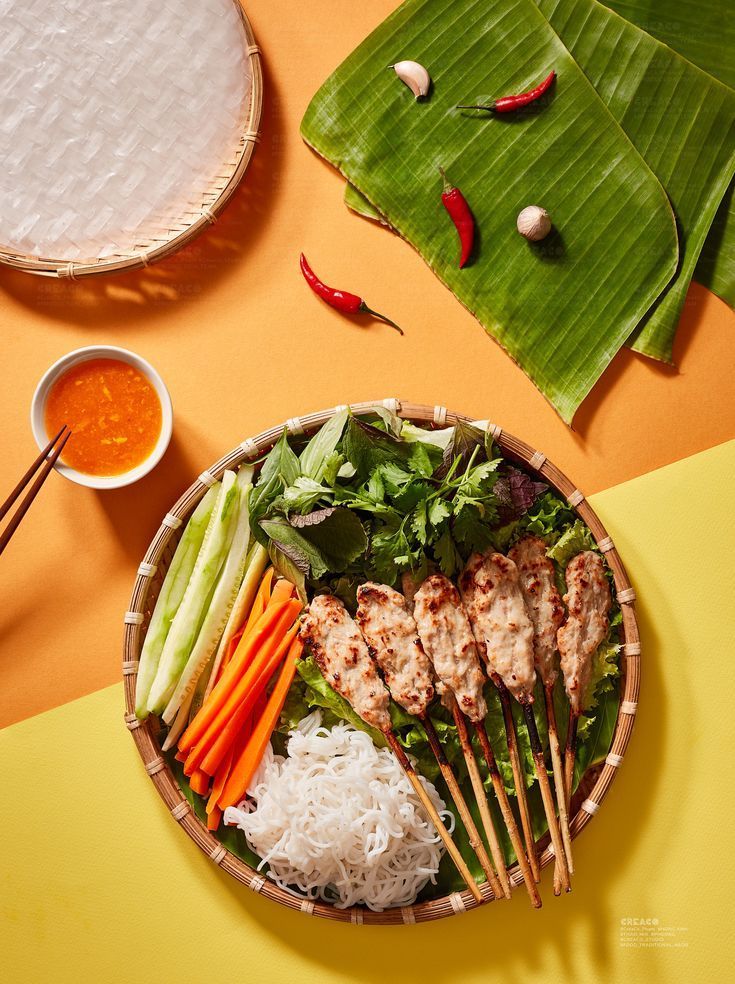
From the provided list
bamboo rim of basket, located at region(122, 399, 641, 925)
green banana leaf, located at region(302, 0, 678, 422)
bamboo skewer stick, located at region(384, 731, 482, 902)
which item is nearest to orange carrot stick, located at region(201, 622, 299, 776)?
bamboo rim of basket, located at region(122, 399, 641, 925)

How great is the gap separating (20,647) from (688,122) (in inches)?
154

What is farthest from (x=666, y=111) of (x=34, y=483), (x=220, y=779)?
(x=220, y=779)

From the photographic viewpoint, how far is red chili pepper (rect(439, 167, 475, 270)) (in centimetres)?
355

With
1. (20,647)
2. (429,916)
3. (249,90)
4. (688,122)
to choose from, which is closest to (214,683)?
(20,647)

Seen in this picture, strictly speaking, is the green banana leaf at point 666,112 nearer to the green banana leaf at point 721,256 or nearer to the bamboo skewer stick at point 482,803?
the green banana leaf at point 721,256

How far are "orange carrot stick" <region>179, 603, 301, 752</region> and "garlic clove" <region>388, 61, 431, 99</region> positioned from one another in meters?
2.35

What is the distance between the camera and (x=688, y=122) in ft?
11.8

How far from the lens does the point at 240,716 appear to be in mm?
3248

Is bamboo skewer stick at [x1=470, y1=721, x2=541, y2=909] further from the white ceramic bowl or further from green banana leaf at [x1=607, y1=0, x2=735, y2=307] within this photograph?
green banana leaf at [x1=607, y1=0, x2=735, y2=307]

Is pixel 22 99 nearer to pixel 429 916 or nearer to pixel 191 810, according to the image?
pixel 191 810

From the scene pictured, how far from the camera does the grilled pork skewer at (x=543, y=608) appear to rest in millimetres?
3162

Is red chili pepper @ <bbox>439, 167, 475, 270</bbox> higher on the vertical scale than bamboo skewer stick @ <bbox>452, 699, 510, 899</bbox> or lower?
higher

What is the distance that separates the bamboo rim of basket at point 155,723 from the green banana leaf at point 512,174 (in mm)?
606

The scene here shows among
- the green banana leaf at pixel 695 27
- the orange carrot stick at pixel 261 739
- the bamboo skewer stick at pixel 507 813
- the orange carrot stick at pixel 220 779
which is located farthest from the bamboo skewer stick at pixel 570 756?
the green banana leaf at pixel 695 27
